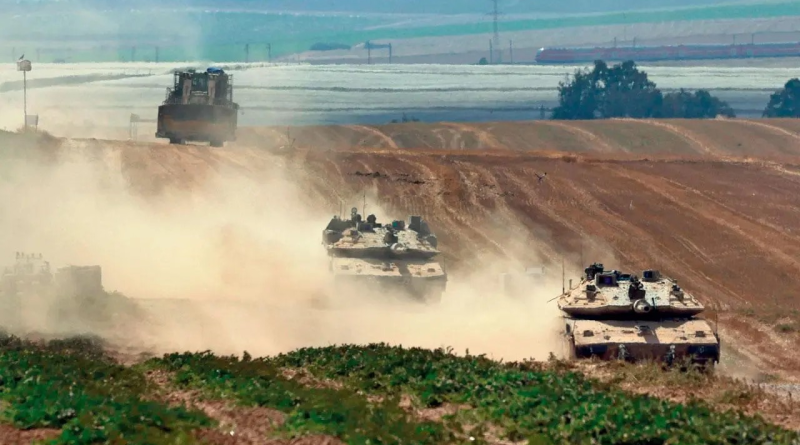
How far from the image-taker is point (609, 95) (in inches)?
3989

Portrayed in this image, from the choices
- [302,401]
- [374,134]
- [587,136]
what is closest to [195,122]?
[374,134]

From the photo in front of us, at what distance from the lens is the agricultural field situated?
18359mm

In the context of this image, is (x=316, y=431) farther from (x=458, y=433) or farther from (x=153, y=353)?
(x=153, y=353)

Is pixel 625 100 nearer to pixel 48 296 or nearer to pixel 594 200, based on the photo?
pixel 594 200

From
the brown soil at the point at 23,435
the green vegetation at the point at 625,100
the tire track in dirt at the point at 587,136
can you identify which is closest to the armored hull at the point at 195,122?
the tire track in dirt at the point at 587,136

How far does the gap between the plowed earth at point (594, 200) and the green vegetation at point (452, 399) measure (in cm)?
1196

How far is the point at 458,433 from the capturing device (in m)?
19.1

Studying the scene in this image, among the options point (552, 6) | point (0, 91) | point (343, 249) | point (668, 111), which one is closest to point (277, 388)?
point (343, 249)

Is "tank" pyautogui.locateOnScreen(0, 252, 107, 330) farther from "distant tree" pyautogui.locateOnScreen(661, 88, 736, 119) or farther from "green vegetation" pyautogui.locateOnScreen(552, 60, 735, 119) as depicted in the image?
"distant tree" pyautogui.locateOnScreen(661, 88, 736, 119)

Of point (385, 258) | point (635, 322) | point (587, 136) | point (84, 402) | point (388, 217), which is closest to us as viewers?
point (84, 402)

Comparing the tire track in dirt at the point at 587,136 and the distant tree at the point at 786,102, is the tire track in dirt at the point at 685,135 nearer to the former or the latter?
the tire track in dirt at the point at 587,136

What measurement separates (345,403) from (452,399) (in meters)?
1.70

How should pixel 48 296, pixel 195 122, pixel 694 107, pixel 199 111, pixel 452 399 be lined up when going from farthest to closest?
pixel 694 107
pixel 195 122
pixel 199 111
pixel 48 296
pixel 452 399

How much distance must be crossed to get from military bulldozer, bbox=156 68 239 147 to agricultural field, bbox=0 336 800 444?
42296 millimetres
